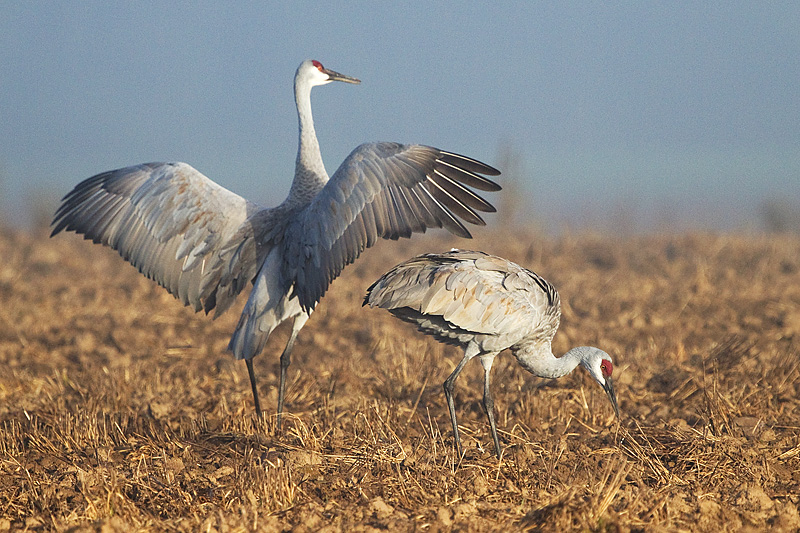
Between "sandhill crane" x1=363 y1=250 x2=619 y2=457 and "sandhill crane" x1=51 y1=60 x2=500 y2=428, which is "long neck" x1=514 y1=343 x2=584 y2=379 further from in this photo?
"sandhill crane" x1=51 y1=60 x2=500 y2=428

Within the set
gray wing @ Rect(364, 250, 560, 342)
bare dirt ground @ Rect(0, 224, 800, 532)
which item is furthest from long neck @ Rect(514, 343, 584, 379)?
bare dirt ground @ Rect(0, 224, 800, 532)

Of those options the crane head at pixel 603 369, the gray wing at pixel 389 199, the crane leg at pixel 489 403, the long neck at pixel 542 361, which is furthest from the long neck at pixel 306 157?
the crane head at pixel 603 369

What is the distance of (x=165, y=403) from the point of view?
5.40 meters

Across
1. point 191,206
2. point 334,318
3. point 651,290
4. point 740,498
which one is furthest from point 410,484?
point 651,290

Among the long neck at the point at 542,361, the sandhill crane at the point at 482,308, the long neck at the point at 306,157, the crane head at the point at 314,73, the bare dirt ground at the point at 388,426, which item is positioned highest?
the crane head at the point at 314,73

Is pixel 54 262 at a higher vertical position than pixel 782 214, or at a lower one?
lower

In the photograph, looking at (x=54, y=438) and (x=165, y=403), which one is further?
(x=165, y=403)

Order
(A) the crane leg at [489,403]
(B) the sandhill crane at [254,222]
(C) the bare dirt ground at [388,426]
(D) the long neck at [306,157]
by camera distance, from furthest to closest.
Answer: (D) the long neck at [306,157]
(B) the sandhill crane at [254,222]
(A) the crane leg at [489,403]
(C) the bare dirt ground at [388,426]

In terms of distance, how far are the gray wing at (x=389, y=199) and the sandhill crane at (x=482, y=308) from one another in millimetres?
239

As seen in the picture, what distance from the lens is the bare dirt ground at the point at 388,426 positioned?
3.52m

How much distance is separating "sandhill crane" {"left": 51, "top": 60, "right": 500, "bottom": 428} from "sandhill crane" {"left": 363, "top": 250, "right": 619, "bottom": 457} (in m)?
0.30

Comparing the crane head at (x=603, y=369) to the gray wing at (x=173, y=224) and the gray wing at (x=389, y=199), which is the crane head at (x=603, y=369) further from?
the gray wing at (x=173, y=224)

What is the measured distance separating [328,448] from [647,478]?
1563 millimetres

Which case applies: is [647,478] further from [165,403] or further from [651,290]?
[651,290]
